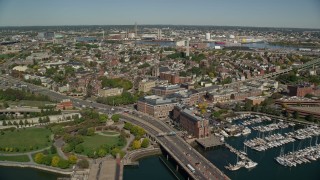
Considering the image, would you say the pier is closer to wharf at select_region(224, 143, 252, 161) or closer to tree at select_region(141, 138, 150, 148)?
wharf at select_region(224, 143, 252, 161)

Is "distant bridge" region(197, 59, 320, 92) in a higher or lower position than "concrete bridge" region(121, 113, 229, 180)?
higher

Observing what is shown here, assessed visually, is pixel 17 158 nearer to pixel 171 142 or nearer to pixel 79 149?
pixel 79 149

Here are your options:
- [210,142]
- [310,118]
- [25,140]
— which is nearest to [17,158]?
[25,140]

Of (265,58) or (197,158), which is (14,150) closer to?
(197,158)

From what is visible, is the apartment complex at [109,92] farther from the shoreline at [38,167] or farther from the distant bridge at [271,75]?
the shoreline at [38,167]

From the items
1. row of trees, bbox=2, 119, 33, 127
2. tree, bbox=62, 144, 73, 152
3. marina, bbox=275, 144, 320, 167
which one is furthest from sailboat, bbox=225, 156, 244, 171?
row of trees, bbox=2, 119, 33, 127

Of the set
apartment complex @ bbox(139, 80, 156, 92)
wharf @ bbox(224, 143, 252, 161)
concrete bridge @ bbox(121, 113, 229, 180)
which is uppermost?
apartment complex @ bbox(139, 80, 156, 92)

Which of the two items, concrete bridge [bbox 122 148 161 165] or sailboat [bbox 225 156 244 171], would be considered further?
concrete bridge [bbox 122 148 161 165]
